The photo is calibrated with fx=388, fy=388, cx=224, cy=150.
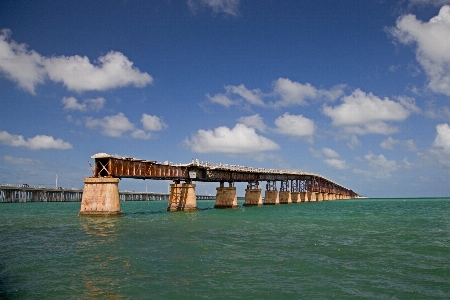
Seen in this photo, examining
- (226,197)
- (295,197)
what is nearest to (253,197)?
(226,197)

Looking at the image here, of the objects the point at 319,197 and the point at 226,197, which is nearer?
the point at 226,197

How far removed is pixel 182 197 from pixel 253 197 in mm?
37838

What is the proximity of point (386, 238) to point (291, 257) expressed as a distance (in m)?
11.2

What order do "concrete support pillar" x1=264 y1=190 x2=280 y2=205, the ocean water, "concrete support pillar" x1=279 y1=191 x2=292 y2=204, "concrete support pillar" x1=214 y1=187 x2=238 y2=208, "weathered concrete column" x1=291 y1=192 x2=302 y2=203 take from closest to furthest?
the ocean water → "concrete support pillar" x1=214 y1=187 x2=238 y2=208 → "concrete support pillar" x1=264 y1=190 x2=280 y2=205 → "concrete support pillar" x1=279 y1=191 x2=292 y2=204 → "weathered concrete column" x1=291 y1=192 x2=302 y2=203

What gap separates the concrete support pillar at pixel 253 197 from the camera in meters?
98.0

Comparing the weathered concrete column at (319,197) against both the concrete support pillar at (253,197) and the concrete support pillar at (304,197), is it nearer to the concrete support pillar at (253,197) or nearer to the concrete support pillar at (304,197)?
the concrete support pillar at (304,197)

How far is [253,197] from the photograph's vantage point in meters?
98.8

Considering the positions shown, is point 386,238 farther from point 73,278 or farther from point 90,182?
point 90,182

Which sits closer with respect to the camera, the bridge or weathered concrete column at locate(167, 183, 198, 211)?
the bridge

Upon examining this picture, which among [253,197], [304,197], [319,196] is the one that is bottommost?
[319,196]

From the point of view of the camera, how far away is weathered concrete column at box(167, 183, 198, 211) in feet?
207

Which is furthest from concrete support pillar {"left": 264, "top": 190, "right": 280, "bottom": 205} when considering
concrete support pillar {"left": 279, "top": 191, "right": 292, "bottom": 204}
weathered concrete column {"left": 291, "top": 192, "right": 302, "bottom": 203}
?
weathered concrete column {"left": 291, "top": 192, "right": 302, "bottom": 203}

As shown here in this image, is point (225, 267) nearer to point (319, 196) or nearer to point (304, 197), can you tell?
point (304, 197)

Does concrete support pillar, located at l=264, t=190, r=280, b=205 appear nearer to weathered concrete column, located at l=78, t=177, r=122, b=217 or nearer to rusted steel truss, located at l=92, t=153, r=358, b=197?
rusted steel truss, located at l=92, t=153, r=358, b=197
